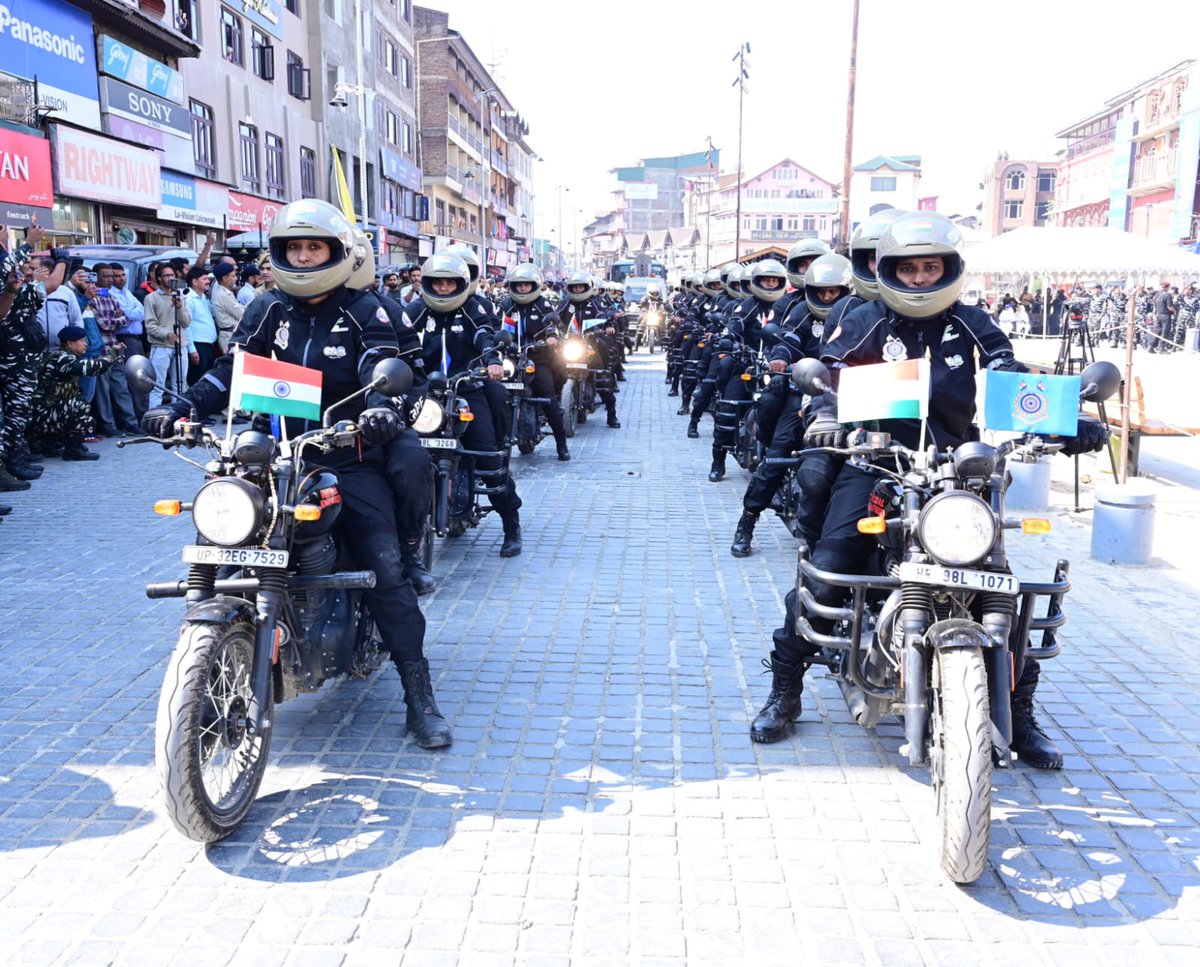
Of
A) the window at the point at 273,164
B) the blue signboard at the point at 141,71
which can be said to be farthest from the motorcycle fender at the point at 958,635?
the window at the point at 273,164

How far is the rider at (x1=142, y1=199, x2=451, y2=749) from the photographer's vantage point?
435 cm

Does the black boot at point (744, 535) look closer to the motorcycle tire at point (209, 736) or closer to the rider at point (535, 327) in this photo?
the rider at point (535, 327)

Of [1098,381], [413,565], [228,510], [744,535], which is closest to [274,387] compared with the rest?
[228,510]

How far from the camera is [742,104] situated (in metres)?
62.9

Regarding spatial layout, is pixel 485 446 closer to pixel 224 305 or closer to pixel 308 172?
pixel 224 305

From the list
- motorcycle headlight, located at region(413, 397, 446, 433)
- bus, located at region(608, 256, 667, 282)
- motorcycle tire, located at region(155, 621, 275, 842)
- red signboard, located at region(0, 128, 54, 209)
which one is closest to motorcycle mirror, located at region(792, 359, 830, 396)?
motorcycle tire, located at region(155, 621, 275, 842)

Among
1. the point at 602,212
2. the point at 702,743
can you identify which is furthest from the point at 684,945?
the point at 602,212

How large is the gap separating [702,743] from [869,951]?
152cm

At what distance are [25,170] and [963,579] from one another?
14.8 metres

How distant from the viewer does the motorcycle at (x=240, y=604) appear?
341 cm

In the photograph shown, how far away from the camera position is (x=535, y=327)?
11.5 m

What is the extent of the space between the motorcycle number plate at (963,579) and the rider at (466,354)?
461cm

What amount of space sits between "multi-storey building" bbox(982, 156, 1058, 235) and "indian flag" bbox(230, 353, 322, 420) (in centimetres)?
9409

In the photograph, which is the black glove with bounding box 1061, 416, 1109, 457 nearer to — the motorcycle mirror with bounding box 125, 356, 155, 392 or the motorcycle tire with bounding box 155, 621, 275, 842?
the motorcycle tire with bounding box 155, 621, 275, 842
